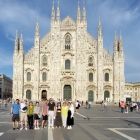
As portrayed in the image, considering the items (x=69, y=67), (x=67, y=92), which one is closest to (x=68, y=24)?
(x=69, y=67)

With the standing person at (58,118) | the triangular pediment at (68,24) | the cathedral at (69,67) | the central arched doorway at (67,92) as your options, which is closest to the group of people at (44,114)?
the standing person at (58,118)

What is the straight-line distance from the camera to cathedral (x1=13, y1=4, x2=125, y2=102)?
51.8 metres

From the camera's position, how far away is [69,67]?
53.0m

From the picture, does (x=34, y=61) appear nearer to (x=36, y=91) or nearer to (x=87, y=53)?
(x=36, y=91)

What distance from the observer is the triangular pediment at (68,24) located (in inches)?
2108

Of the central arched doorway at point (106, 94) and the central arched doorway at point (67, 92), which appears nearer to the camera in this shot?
the central arched doorway at point (106, 94)

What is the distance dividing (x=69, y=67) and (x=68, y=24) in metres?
9.61

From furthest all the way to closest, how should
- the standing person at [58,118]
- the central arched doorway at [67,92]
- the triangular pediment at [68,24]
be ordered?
the triangular pediment at [68,24], the central arched doorway at [67,92], the standing person at [58,118]

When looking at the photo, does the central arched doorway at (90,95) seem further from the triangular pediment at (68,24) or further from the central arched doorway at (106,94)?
the triangular pediment at (68,24)

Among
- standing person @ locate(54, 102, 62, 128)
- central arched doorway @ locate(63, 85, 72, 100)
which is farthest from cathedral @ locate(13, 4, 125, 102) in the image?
standing person @ locate(54, 102, 62, 128)

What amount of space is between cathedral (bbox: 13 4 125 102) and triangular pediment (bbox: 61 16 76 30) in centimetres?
22

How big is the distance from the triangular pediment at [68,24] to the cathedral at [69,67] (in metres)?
0.22

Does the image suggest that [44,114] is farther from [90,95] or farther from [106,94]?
[106,94]

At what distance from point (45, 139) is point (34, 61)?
42.4 metres
